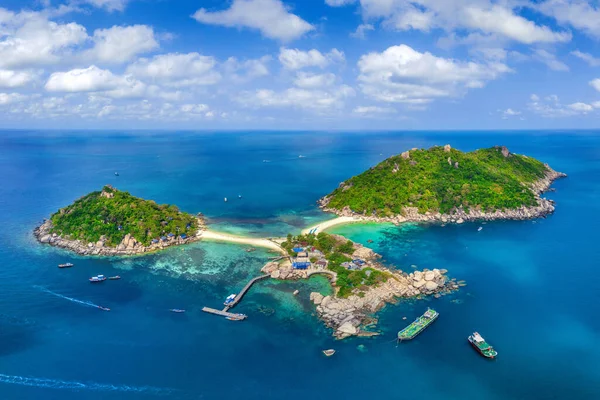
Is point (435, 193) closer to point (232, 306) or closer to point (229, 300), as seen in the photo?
point (229, 300)

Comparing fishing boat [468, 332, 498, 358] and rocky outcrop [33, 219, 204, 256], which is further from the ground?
rocky outcrop [33, 219, 204, 256]

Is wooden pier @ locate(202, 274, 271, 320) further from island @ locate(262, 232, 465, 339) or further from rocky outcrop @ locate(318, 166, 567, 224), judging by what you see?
rocky outcrop @ locate(318, 166, 567, 224)

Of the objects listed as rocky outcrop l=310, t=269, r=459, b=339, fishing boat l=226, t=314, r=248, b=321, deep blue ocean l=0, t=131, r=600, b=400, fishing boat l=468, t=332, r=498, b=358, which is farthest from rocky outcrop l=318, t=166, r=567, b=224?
fishing boat l=226, t=314, r=248, b=321

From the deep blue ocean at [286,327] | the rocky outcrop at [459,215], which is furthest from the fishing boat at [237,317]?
the rocky outcrop at [459,215]

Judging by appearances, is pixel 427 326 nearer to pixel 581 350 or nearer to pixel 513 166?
pixel 581 350

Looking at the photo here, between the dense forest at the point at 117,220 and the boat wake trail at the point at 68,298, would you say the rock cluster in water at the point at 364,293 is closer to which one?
the boat wake trail at the point at 68,298

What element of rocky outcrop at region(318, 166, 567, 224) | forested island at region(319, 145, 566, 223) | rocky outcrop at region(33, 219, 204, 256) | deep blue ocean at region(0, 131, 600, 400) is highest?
forested island at region(319, 145, 566, 223)
